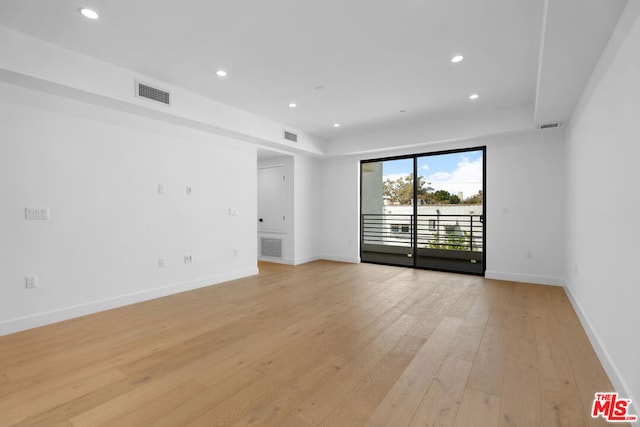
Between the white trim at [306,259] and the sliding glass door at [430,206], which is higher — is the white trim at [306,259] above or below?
below

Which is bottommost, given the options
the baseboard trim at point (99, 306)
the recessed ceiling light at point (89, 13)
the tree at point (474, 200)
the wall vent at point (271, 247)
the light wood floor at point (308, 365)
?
the light wood floor at point (308, 365)

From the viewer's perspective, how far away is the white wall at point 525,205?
471 centimetres

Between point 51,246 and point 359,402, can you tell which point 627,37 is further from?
point 51,246

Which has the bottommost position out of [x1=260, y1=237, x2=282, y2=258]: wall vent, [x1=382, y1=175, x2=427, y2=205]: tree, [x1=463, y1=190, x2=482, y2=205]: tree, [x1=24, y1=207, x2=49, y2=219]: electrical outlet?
[x1=260, y1=237, x2=282, y2=258]: wall vent

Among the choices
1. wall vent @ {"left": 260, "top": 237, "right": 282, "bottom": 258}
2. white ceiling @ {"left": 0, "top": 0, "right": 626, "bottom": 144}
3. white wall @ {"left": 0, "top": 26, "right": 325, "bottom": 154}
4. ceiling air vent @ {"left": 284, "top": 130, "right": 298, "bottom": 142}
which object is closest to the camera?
white ceiling @ {"left": 0, "top": 0, "right": 626, "bottom": 144}

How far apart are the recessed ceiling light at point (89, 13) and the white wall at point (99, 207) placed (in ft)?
4.09

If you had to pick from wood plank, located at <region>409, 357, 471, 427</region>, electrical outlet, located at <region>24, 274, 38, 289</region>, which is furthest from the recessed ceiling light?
wood plank, located at <region>409, 357, 471, 427</region>

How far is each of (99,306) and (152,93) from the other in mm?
2643

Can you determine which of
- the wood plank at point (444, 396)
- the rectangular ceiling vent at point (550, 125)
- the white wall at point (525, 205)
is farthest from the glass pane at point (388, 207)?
the wood plank at point (444, 396)

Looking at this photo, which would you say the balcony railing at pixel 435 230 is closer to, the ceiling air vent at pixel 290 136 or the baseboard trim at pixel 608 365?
the ceiling air vent at pixel 290 136

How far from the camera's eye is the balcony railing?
635 cm

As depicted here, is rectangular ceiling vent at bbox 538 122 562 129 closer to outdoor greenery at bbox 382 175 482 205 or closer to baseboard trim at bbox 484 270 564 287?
outdoor greenery at bbox 382 175 482 205

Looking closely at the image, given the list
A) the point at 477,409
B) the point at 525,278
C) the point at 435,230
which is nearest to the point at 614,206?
the point at 477,409

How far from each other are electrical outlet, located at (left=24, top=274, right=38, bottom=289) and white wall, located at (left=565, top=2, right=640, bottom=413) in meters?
4.91
